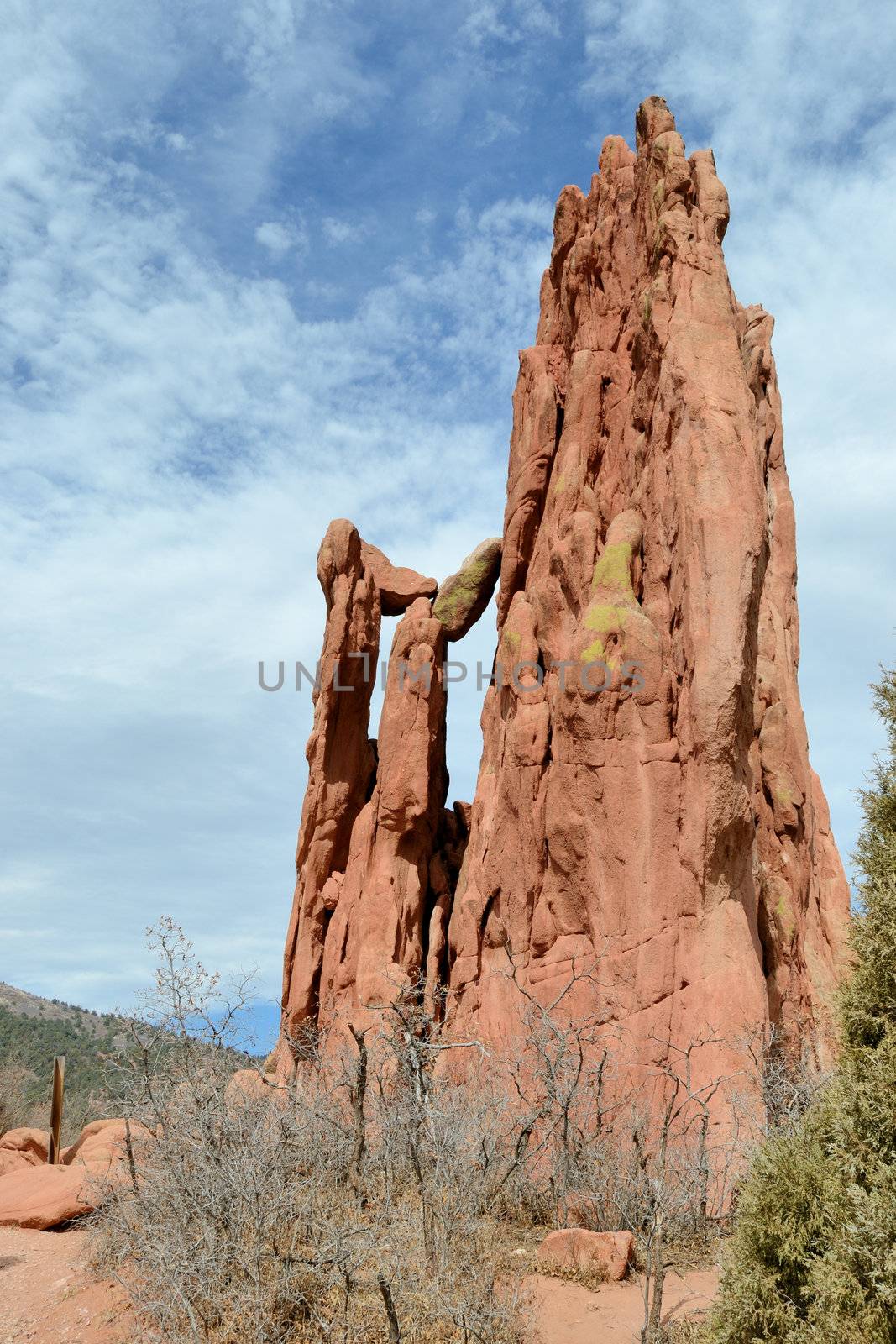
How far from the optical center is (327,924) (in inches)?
1004

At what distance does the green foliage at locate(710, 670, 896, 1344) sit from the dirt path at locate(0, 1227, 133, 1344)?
21.4 feet

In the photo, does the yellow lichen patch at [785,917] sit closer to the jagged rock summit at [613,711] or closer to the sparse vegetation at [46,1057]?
the jagged rock summit at [613,711]

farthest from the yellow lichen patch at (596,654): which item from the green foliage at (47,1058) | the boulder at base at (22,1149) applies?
the green foliage at (47,1058)

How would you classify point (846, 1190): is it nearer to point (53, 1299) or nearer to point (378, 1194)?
point (378, 1194)

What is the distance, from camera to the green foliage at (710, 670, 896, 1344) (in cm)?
544

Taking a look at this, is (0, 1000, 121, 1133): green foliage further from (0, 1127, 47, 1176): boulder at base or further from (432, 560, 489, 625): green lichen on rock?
(432, 560, 489, 625): green lichen on rock

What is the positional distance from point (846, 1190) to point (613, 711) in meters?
12.6

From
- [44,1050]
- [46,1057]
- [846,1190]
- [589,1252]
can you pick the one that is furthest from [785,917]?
[44,1050]

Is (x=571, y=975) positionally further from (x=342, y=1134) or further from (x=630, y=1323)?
(x=630, y=1323)

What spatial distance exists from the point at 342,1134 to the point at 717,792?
7.95m

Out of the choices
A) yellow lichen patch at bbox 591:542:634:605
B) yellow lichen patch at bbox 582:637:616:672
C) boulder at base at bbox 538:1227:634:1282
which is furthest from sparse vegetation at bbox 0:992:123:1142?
yellow lichen patch at bbox 591:542:634:605

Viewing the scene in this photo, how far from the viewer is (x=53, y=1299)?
38.4 feet

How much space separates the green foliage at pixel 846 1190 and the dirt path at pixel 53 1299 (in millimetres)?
6510

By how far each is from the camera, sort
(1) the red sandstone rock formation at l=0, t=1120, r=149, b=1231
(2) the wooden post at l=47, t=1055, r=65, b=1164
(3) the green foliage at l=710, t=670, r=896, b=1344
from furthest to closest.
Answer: (2) the wooden post at l=47, t=1055, r=65, b=1164, (1) the red sandstone rock formation at l=0, t=1120, r=149, b=1231, (3) the green foliage at l=710, t=670, r=896, b=1344
